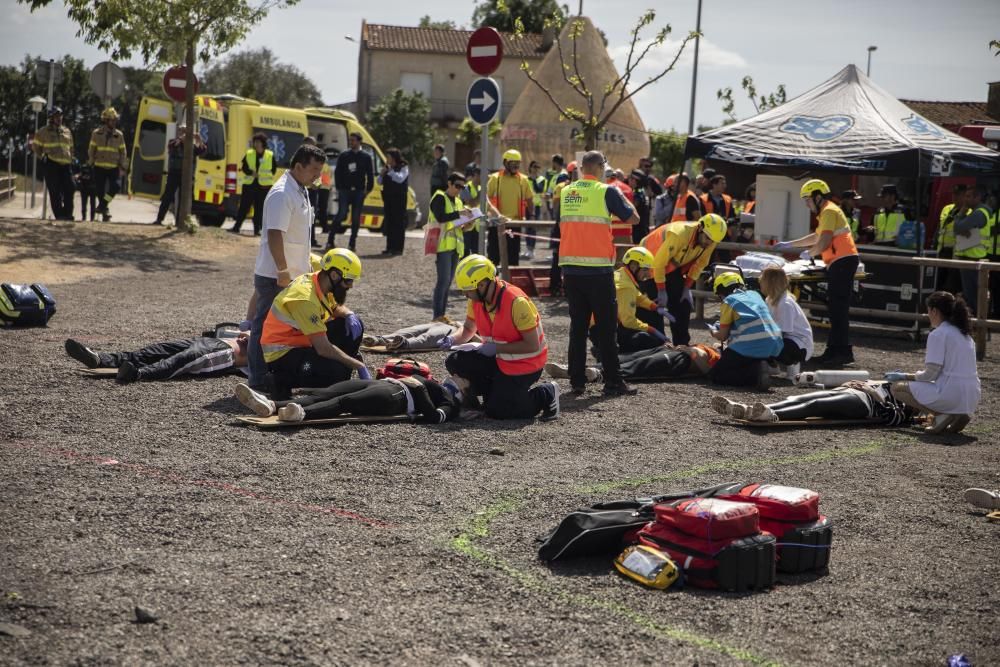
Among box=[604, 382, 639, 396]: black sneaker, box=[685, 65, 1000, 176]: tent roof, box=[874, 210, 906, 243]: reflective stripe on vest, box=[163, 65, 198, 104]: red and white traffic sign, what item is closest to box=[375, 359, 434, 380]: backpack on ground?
box=[604, 382, 639, 396]: black sneaker

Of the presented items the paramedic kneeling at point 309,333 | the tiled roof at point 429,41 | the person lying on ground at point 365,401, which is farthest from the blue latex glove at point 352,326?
the tiled roof at point 429,41

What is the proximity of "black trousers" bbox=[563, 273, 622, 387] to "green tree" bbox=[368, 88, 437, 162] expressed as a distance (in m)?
45.4

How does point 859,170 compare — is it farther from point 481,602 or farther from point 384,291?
point 481,602

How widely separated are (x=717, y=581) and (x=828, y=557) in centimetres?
72

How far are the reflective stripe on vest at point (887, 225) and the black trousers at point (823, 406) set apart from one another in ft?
28.8

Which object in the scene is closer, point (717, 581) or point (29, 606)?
point (29, 606)

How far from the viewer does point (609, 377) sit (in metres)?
10.2

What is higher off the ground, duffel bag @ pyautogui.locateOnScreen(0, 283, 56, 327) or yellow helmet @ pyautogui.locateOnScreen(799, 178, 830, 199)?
yellow helmet @ pyautogui.locateOnScreen(799, 178, 830, 199)

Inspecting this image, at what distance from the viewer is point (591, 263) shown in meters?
9.94

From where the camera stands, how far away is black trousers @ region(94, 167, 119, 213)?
21.9 metres

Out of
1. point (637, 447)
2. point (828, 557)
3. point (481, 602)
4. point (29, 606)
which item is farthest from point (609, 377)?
point (29, 606)

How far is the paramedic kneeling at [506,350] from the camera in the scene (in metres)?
8.67

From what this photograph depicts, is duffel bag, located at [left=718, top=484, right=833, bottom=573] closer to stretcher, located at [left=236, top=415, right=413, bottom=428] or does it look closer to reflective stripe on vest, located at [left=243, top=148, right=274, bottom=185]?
stretcher, located at [left=236, top=415, right=413, bottom=428]

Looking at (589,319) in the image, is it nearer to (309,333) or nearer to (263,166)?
(309,333)
